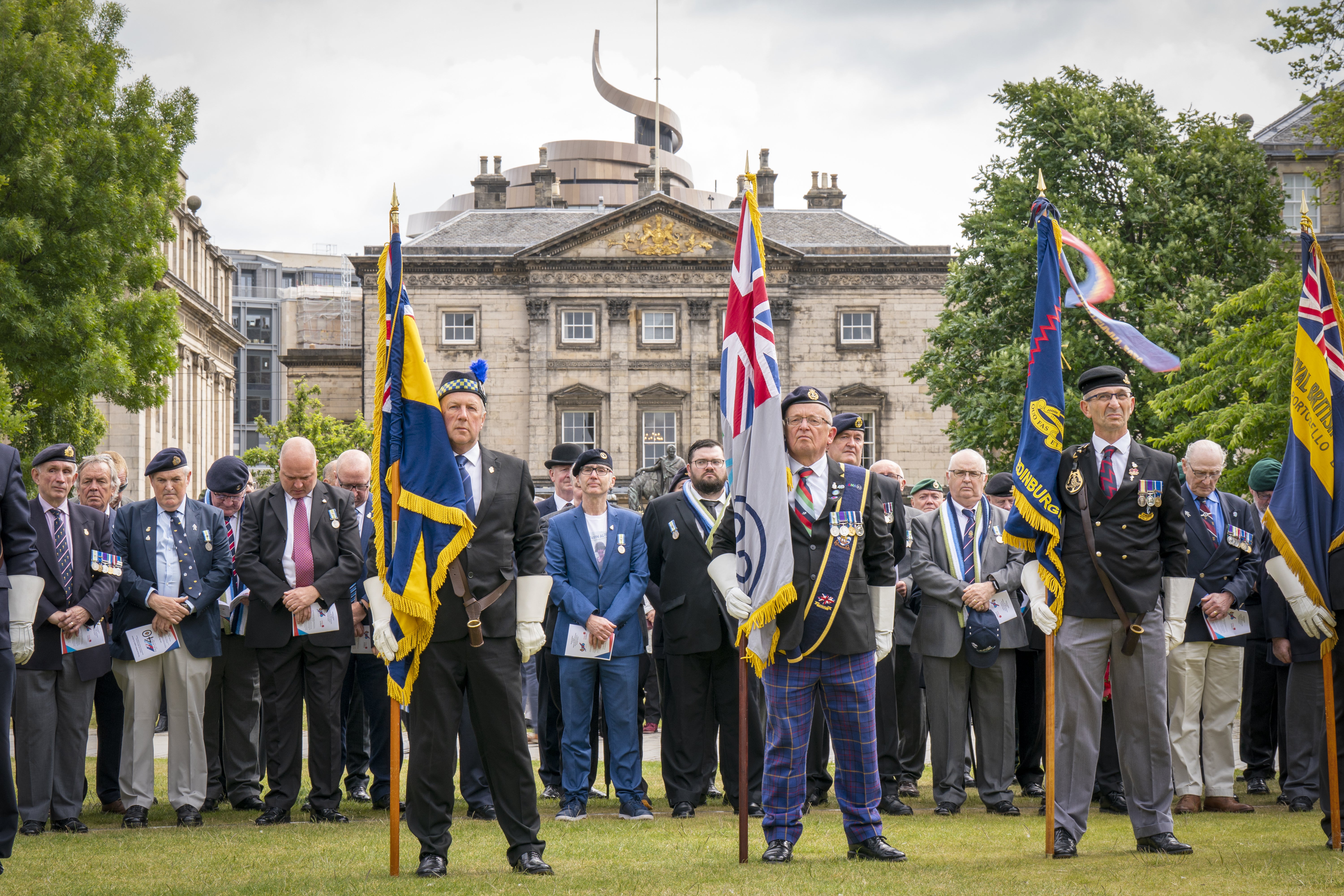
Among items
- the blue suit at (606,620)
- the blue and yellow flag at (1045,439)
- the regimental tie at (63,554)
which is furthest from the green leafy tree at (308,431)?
the blue and yellow flag at (1045,439)

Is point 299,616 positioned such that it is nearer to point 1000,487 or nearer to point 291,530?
point 291,530

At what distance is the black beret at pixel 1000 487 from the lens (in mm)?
10695

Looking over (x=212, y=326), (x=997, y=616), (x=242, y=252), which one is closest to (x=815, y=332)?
(x=212, y=326)

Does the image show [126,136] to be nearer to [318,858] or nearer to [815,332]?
[318,858]

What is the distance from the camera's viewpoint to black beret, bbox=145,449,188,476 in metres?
9.41

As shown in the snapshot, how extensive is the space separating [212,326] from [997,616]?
191ft

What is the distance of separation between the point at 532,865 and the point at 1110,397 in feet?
13.0

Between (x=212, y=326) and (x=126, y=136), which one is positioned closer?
(x=126, y=136)

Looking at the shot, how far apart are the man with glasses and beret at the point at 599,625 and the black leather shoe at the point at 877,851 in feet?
7.56

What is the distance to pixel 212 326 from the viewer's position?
62250 millimetres

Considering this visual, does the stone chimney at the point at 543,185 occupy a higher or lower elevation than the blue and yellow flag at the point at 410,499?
higher

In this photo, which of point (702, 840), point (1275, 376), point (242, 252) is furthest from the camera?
point (242, 252)

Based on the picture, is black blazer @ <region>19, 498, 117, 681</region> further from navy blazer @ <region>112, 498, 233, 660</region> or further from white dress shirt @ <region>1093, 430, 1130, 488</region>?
white dress shirt @ <region>1093, 430, 1130, 488</region>

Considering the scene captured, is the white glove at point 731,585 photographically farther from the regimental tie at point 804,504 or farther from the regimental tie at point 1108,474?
the regimental tie at point 1108,474
